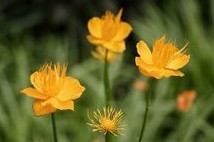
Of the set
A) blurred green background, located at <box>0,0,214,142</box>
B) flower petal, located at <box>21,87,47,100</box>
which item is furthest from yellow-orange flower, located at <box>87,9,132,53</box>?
blurred green background, located at <box>0,0,214,142</box>

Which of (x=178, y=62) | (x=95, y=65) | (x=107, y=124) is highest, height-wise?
(x=178, y=62)

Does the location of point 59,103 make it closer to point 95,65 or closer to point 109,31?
point 109,31

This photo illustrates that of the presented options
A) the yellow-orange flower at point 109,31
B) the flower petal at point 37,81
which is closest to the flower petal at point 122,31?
the yellow-orange flower at point 109,31

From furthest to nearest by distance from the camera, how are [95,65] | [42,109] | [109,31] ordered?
[95,65] < [109,31] < [42,109]

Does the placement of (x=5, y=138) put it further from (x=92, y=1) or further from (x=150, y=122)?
(x=92, y=1)

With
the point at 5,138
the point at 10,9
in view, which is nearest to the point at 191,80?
the point at 5,138

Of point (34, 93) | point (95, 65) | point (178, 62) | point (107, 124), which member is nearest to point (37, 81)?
point (34, 93)

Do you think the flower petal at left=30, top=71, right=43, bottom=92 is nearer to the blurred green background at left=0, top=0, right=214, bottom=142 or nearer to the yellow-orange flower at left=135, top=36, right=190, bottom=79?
the yellow-orange flower at left=135, top=36, right=190, bottom=79
